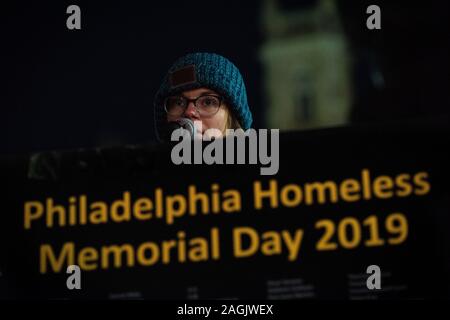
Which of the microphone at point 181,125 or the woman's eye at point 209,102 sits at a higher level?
the woman's eye at point 209,102

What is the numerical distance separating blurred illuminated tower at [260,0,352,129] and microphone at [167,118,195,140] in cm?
5890

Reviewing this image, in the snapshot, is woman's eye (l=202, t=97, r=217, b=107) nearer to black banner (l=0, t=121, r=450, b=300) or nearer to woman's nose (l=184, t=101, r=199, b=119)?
woman's nose (l=184, t=101, r=199, b=119)

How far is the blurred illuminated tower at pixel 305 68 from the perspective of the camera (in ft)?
208

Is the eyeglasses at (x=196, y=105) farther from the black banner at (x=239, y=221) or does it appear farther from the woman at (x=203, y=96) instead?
the black banner at (x=239, y=221)

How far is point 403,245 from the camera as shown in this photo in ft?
10.8

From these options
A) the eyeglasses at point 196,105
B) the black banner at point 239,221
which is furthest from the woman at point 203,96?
the black banner at point 239,221

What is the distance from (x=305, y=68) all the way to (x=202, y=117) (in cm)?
6326

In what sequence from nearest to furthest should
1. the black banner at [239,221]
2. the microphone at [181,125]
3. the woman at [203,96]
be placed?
the black banner at [239,221]
the microphone at [181,125]
the woman at [203,96]

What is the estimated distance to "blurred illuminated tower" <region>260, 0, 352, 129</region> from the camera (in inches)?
2494

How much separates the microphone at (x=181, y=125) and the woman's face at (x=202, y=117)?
0.03 metres

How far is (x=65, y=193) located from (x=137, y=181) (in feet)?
1.05

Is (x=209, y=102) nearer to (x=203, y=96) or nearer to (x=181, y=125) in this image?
(x=203, y=96)

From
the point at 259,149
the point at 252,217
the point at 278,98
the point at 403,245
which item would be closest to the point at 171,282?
the point at 252,217

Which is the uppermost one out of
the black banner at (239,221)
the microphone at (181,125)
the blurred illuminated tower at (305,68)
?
the blurred illuminated tower at (305,68)
